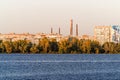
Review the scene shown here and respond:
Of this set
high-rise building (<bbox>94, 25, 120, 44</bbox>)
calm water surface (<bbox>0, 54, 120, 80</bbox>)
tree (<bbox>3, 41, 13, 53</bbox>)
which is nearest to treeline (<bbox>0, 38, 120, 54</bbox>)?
tree (<bbox>3, 41, 13, 53</bbox>)

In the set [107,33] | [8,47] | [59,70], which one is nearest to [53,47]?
[8,47]

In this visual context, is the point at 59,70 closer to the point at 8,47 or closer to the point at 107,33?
the point at 8,47

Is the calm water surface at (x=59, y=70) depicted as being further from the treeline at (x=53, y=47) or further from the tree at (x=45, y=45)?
the tree at (x=45, y=45)

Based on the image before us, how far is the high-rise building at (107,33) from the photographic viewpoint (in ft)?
516

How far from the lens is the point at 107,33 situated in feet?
549

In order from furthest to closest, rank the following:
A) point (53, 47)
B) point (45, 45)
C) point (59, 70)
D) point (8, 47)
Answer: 1. point (53, 47)
2. point (8, 47)
3. point (45, 45)
4. point (59, 70)

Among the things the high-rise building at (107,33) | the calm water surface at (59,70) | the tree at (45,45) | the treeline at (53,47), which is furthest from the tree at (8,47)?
the high-rise building at (107,33)

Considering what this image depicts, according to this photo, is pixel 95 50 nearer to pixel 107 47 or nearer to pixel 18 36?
pixel 107 47

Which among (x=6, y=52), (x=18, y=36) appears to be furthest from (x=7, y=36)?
(x=6, y=52)

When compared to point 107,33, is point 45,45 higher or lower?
lower

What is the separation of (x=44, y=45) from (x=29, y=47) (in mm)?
3297

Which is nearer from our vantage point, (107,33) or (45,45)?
(45,45)

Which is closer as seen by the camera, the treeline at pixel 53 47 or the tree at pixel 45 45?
the tree at pixel 45 45

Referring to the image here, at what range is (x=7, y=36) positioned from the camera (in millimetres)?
169375
